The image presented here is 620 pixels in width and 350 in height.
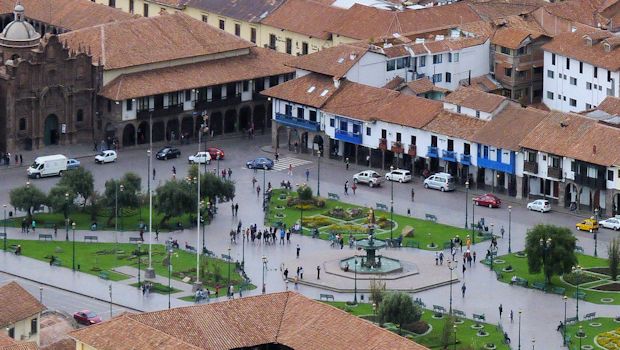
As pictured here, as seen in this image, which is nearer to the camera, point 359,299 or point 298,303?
point 298,303

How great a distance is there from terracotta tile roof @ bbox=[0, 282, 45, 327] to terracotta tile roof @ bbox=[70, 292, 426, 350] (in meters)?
7.10

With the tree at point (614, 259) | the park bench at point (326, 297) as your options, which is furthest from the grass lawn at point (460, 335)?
the tree at point (614, 259)

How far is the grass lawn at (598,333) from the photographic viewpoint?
182 metres

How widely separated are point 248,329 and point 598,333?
2760cm

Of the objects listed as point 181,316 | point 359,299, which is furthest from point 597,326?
point 181,316

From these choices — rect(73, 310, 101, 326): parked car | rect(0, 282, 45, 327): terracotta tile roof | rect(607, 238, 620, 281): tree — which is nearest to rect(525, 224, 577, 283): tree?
rect(607, 238, 620, 281): tree

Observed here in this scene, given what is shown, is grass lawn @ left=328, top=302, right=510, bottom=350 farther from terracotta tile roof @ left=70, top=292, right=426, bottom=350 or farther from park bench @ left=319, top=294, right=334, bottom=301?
terracotta tile roof @ left=70, top=292, right=426, bottom=350

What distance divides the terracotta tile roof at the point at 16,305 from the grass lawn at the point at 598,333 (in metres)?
37.7

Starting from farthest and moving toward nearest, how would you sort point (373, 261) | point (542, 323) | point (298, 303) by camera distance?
point (373, 261)
point (542, 323)
point (298, 303)

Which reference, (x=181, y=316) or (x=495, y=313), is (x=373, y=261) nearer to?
(x=495, y=313)

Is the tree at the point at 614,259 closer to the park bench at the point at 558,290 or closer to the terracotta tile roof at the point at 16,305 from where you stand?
the park bench at the point at 558,290

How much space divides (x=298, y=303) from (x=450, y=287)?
23470mm

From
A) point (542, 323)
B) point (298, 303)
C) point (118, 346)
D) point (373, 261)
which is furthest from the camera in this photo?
point (373, 261)

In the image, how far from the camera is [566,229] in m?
198
